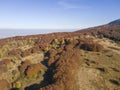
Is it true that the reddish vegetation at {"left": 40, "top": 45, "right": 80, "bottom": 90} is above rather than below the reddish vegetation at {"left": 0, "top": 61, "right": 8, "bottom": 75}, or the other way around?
above

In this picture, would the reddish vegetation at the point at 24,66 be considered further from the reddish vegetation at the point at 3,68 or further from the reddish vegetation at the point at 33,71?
the reddish vegetation at the point at 3,68

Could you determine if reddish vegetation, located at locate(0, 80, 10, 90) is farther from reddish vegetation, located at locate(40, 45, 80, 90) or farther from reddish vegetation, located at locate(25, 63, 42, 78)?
reddish vegetation, located at locate(40, 45, 80, 90)

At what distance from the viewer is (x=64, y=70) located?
1719 inches

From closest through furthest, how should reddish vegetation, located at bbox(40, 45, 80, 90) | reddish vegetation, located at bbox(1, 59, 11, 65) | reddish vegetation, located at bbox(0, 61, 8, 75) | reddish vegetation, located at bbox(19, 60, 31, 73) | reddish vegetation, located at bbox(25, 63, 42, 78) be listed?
reddish vegetation, located at bbox(40, 45, 80, 90) < reddish vegetation, located at bbox(25, 63, 42, 78) < reddish vegetation, located at bbox(19, 60, 31, 73) < reddish vegetation, located at bbox(0, 61, 8, 75) < reddish vegetation, located at bbox(1, 59, 11, 65)

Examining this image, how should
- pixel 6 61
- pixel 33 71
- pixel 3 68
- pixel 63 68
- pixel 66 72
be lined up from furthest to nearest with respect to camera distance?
pixel 6 61
pixel 3 68
pixel 33 71
pixel 63 68
pixel 66 72

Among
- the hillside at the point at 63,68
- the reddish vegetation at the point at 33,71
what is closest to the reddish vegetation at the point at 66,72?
the hillside at the point at 63,68

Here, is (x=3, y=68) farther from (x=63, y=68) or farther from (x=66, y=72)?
(x=66, y=72)

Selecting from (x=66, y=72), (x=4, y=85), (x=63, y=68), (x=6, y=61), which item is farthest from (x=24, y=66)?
(x=66, y=72)

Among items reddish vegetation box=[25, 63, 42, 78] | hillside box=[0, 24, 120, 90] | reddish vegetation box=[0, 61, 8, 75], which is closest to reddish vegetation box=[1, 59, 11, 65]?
hillside box=[0, 24, 120, 90]

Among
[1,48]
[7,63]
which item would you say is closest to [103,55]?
[7,63]

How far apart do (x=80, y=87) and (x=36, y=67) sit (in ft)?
54.5

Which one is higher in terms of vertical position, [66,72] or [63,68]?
[63,68]

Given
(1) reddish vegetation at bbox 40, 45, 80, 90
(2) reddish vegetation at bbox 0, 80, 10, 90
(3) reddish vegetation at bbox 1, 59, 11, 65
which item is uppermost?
(1) reddish vegetation at bbox 40, 45, 80, 90

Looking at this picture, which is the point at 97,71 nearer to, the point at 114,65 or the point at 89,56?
the point at 114,65
